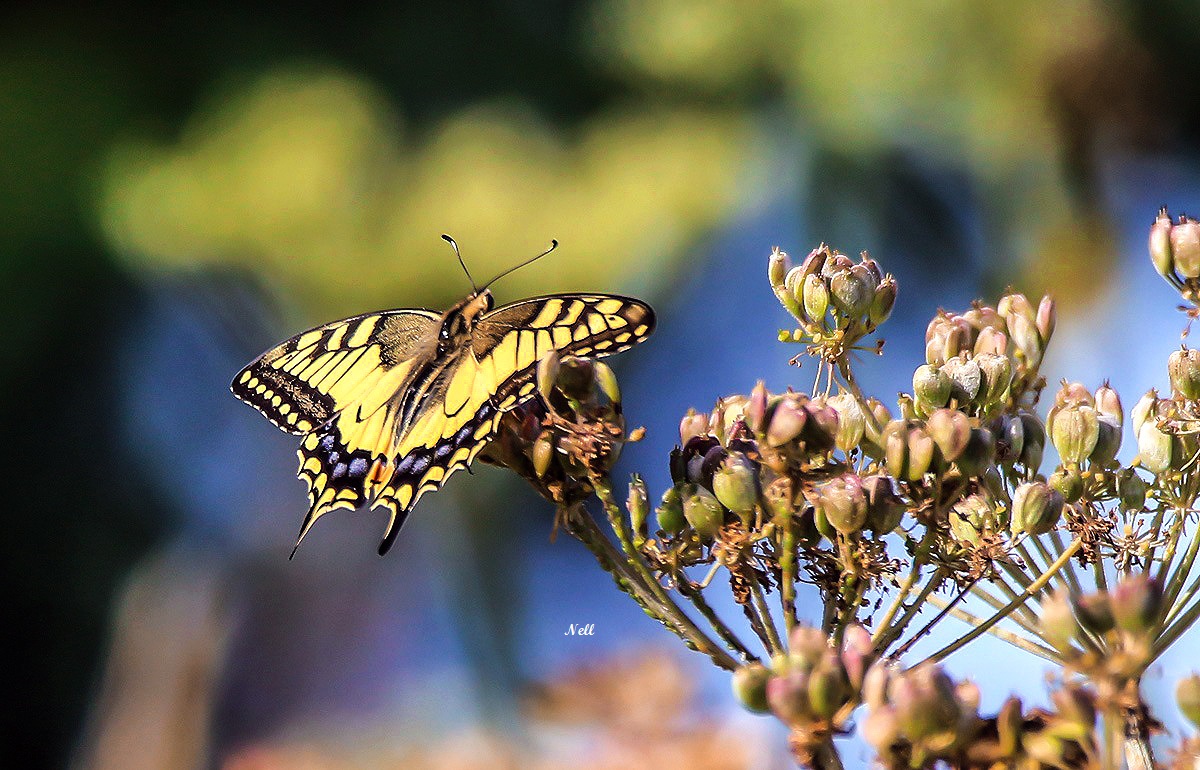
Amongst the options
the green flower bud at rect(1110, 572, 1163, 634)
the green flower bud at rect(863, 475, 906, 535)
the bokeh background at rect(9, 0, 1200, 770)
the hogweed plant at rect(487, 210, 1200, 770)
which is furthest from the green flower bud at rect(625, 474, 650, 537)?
the bokeh background at rect(9, 0, 1200, 770)

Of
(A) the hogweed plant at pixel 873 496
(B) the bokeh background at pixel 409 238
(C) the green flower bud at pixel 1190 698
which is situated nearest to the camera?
(C) the green flower bud at pixel 1190 698

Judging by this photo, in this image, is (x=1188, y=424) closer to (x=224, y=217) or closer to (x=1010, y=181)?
(x=1010, y=181)

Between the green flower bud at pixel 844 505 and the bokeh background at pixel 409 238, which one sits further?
the bokeh background at pixel 409 238

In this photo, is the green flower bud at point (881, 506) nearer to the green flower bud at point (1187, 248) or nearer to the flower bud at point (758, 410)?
the flower bud at point (758, 410)

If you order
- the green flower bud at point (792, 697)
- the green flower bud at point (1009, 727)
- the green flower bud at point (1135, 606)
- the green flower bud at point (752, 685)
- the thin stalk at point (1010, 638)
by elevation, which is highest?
the thin stalk at point (1010, 638)

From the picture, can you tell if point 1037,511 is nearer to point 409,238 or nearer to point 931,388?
point 931,388

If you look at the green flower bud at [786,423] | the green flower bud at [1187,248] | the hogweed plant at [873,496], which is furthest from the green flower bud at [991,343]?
the green flower bud at [786,423]

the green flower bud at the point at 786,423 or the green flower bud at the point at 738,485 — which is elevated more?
the green flower bud at the point at 786,423

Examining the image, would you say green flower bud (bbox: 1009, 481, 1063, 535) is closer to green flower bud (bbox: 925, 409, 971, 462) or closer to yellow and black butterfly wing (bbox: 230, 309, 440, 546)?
green flower bud (bbox: 925, 409, 971, 462)

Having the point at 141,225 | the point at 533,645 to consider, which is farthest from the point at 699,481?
the point at 141,225
